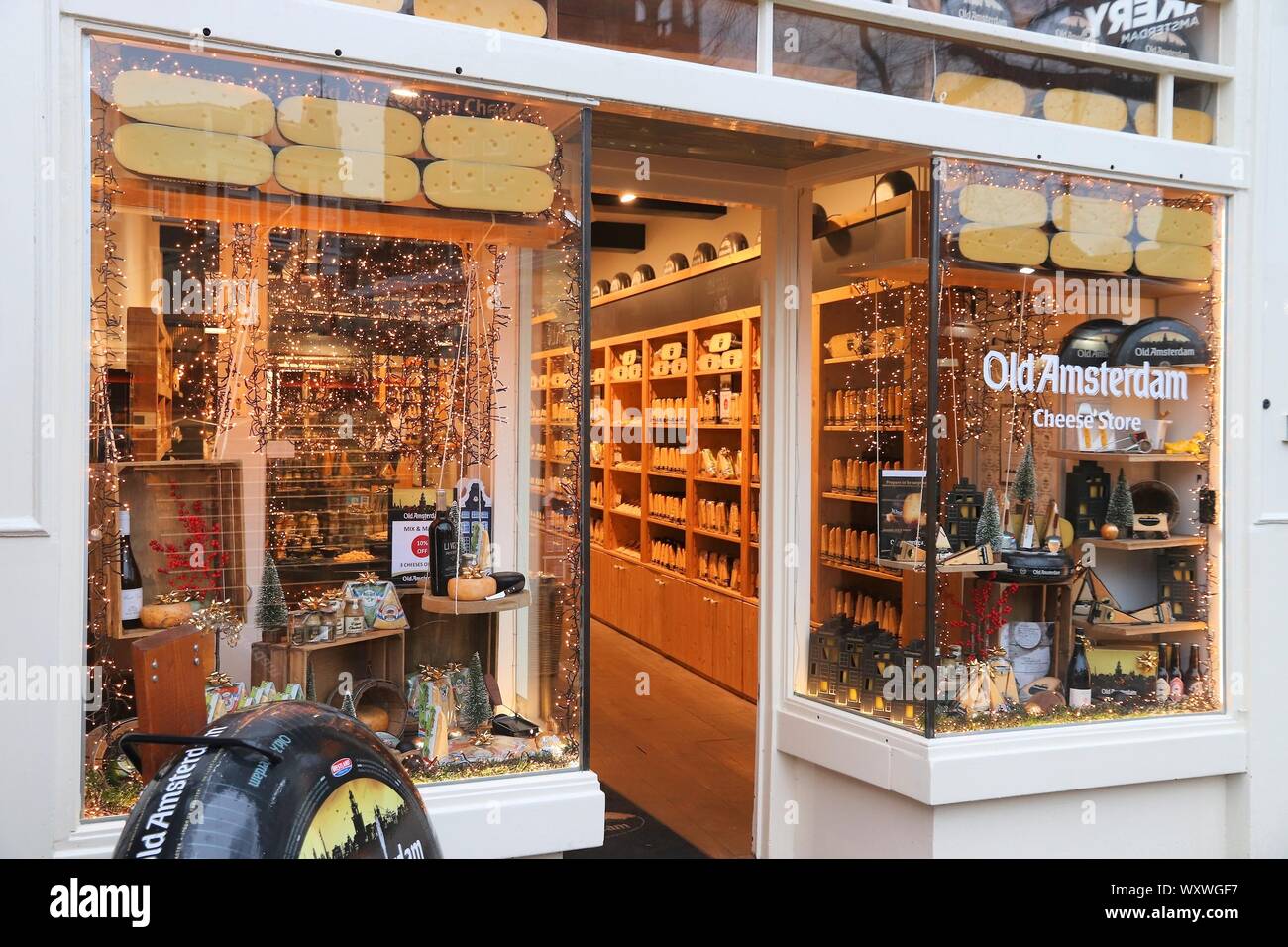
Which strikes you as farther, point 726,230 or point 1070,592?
point 726,230

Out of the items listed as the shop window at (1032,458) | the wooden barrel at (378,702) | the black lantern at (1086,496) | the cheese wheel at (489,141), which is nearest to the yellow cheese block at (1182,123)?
the shop window at (1032,458)

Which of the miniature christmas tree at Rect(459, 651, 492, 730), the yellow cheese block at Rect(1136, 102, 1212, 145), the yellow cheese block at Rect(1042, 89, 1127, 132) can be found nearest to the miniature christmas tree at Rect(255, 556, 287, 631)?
the miniature christmas tree at Rect(459, 651, 492, 730)

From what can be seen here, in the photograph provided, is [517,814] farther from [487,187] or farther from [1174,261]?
[1174,261]

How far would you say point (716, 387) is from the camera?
8258 millimetres

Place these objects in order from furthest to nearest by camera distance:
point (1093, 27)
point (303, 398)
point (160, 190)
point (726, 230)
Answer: point (726, 230), point (1093, 27), point (303, 398), point (160, 190)

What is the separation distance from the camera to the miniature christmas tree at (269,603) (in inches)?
135

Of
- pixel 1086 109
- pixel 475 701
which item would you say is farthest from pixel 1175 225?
pixel 475 701

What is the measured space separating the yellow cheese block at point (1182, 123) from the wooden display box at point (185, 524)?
12.2 feet

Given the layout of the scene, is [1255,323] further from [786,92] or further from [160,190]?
[160,190]

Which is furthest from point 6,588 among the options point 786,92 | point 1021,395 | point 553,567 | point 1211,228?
point 1211,228

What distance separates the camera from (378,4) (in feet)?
10.4

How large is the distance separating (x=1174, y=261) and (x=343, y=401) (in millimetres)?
3341

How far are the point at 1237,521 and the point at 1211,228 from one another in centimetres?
121

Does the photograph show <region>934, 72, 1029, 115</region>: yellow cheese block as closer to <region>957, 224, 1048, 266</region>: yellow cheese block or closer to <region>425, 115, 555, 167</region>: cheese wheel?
<region>957, 224, 1048, 266</region>: yellow cheese block
